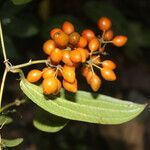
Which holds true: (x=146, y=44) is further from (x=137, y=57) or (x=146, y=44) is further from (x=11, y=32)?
(x=11, y=32)

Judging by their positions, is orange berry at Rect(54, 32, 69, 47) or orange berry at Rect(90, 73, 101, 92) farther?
orange berry at Rect(90, 73, 101, 92)

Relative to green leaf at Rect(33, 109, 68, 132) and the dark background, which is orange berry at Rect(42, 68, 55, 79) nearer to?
green leaf at Rect(33, 109, 68, 132)

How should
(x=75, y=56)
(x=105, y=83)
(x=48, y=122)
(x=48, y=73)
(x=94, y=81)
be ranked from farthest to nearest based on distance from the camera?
(x=105, y=83), (x=48, y=122), (x=94, y=81), (x=48, y=73), (x=75, y=56)

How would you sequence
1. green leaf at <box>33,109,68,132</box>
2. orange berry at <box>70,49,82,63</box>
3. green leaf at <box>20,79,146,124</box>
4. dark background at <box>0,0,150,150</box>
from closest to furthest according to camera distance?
orange berry at <box>70,49,82,63</box> → green leaf at <box>20,79,146,124</box> → green leaf at <box>33,109,68,132</box> → dark background at <box>0,0,150,150</box>

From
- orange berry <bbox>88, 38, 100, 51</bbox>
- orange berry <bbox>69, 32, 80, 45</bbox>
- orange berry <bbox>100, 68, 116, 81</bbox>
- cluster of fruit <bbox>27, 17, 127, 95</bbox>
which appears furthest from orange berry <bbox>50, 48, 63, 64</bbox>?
orange berry <bbox>100, 68, 116, 81</bbox>

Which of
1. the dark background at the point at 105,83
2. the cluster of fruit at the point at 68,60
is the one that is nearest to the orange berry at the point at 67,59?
the cluster of fruit at the point at 68,60

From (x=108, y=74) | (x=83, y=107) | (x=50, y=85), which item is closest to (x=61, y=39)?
(x=50, y=85)

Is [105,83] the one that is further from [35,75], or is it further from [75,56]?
[75,56]
